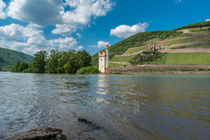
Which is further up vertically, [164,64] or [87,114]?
[164,64]

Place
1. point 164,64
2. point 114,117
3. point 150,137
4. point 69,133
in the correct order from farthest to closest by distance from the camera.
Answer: point 164,64 → point 114,117 → point 69,133 → point 150,137

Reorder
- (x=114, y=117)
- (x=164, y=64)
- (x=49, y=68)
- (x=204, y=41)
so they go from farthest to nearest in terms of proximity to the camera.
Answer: (x=204, y=41) < (x=164, y=64) < (x=49, y=68) < (x=114, y=117)

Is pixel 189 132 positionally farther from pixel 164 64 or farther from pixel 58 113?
pixel 164 64

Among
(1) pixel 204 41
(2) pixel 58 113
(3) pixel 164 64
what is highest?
(1) pixel 204 41

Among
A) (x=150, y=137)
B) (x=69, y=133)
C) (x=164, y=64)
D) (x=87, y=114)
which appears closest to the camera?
(x=150, y=137)

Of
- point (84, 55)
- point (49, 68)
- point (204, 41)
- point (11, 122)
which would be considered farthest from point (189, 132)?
point (204, 41)

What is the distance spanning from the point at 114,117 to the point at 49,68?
3296 inches

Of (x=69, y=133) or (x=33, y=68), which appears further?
(x=33, y=68)

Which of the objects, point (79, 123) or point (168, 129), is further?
point (79, 123)

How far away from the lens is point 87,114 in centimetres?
709

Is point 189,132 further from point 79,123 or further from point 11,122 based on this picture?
point 11,122

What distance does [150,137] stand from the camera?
459 centimetres

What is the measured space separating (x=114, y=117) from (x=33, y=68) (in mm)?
97864

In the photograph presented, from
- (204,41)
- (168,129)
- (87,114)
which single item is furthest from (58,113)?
(204,41)
